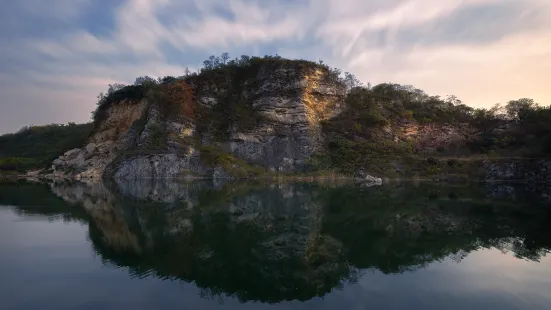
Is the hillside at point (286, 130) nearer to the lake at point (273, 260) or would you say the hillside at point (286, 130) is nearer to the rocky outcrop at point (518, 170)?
the rocky outcrop at point (518, 170)

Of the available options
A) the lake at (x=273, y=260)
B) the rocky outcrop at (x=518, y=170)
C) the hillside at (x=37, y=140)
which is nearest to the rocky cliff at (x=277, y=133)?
the rocky outcrop at (x=518, y=170)

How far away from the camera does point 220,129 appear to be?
77.2 metres

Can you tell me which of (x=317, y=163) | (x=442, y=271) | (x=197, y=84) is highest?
(x=197, y=84)

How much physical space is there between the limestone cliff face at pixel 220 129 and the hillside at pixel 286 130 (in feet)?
0.74

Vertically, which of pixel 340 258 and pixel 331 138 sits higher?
pixel 331 138

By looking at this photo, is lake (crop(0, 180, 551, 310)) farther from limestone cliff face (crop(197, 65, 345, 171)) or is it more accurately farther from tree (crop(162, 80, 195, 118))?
A: tree (crop(162, 80, 195, 118))

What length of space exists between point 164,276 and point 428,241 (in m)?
11.1

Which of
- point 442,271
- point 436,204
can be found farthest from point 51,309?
point 436,204

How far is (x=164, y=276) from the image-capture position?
10727mm

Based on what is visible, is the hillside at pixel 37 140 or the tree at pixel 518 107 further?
the hillside at pixel 37 140

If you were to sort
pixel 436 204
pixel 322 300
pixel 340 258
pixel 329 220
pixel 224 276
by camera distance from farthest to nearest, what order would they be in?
pixel 436 204
pixel 329 220
pixel 340 258
pixel 224 276
pixel 322 300

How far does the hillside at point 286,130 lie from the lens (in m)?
67.2

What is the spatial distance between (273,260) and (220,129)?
6660 cm

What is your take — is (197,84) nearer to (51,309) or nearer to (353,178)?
(353,178)
